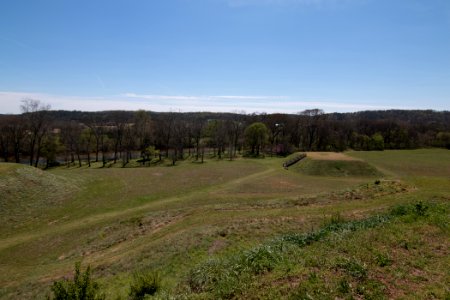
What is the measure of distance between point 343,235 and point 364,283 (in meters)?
3.96

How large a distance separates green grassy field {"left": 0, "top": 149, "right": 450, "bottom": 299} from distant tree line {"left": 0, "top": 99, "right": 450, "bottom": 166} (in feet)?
107

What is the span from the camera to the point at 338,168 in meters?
47.4

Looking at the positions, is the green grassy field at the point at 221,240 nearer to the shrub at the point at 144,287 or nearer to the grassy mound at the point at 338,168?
the shrub at the point at 144,287

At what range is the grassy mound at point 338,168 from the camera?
46.2 metres

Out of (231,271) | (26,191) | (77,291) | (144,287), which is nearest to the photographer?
(77,291)

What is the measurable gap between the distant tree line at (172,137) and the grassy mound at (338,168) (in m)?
27.0

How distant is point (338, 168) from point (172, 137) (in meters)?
42.4

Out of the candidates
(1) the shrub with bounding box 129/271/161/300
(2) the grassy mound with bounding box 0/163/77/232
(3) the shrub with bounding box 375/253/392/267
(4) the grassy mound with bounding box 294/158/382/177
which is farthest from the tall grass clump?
(4) the grassy mound with bounding box 294/158/382/177

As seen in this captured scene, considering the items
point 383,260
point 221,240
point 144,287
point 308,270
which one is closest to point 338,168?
point 221,240

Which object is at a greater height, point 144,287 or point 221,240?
point 144,287

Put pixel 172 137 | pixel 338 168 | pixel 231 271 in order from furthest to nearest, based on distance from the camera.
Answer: pixel 172 137, pixel 338 168, pixel 231 271

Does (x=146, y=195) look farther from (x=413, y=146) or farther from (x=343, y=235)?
(x=413, y=146)

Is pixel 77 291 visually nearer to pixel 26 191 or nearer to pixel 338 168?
pixel 26 191

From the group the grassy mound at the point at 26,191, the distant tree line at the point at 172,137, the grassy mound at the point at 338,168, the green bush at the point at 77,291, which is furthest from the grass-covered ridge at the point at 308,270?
the distant tree line at the point at 172,137
